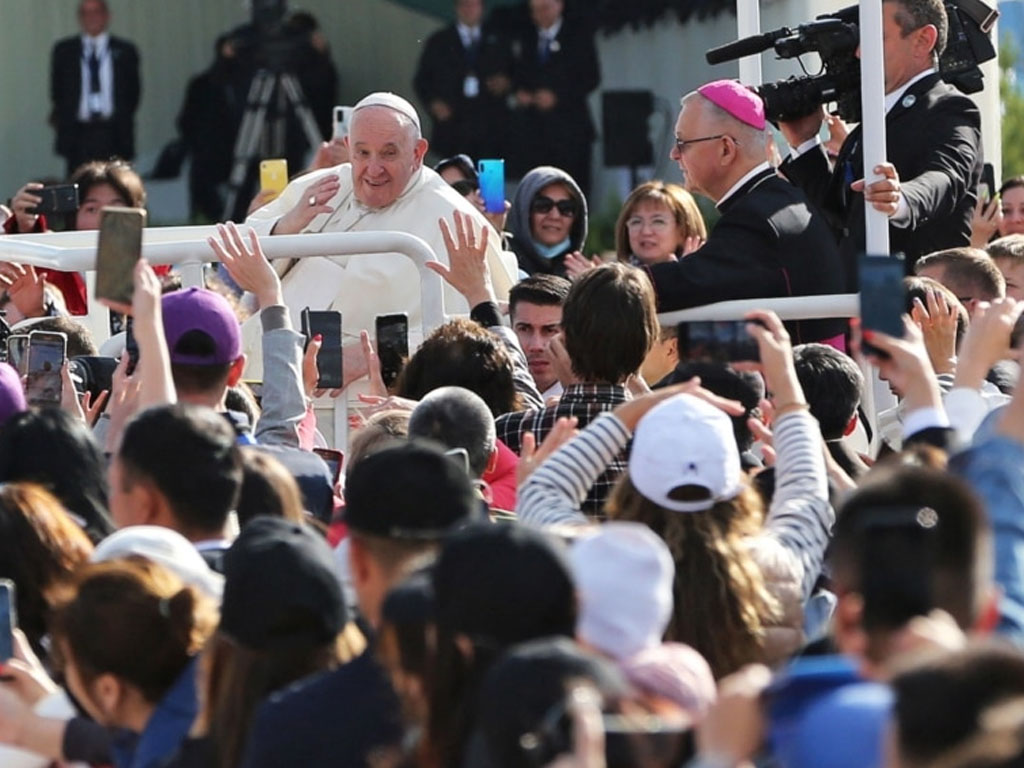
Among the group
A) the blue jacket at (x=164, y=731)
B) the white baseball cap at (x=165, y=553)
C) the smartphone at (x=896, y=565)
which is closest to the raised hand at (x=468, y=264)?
the white baseball cap at (x=165, y=553)

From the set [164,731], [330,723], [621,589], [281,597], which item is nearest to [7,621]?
[164,731]

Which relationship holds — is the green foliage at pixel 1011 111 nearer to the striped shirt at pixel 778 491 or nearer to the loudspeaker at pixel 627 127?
the loudspeaker at pixel 627 127

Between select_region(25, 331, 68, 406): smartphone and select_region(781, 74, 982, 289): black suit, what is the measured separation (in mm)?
2188

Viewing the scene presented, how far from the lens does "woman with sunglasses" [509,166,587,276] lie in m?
8.43

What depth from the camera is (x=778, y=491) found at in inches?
164

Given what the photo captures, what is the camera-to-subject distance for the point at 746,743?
8.11 feet

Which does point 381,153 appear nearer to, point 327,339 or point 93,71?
point 327,339

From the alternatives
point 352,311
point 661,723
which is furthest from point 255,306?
point 661,723

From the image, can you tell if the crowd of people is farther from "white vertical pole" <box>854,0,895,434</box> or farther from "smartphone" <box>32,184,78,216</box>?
"smartphone" <box>32,184,78,216</box>

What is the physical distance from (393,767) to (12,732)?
86 cm

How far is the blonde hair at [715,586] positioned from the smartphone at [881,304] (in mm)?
383

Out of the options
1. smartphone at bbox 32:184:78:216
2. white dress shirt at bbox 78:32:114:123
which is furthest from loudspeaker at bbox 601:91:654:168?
smartphone at bbox 32:184:78:216

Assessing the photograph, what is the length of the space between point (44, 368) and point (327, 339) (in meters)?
0.80

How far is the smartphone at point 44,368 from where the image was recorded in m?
5.62
